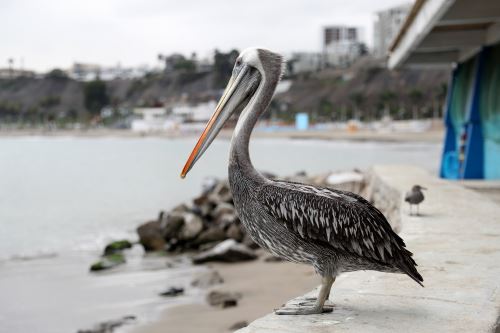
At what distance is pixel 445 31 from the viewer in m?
12.1

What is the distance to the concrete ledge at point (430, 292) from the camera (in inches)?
136

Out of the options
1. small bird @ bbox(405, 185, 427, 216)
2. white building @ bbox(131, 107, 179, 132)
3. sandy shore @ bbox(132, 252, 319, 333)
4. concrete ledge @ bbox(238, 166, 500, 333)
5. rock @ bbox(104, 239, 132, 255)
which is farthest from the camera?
white building @ bbox(131, 107, 179, 132)

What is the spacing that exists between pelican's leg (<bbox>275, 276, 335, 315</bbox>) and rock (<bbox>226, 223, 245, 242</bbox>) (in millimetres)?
9545

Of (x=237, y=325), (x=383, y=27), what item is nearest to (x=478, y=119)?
(x=237, y=325)

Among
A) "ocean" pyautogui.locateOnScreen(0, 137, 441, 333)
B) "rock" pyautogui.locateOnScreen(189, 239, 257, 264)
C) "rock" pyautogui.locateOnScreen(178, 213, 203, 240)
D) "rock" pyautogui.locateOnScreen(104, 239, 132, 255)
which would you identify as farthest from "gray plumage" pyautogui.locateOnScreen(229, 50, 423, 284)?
"rock" pyautogui.locateOnScreen(104, 239, 132, 255)

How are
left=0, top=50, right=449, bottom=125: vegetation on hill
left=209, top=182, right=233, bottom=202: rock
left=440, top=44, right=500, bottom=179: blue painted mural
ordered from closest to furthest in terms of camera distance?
left=440, top=44, right=500, bottom=179: blue painted mural < left=209, top=182, right=233, bottom=202: rock < left=0, top=50, right=449, bottom=125: vegetation on hill

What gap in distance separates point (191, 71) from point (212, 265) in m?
179

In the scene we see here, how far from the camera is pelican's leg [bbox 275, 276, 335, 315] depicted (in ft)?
11.9

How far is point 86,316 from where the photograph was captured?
8.85 m

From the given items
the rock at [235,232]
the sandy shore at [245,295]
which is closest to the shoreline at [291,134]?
the rock at [235,232]

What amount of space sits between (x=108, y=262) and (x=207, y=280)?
3155 millimetres

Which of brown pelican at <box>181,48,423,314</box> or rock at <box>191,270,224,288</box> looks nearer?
brown pelican at <box>181,48,423,314</box>

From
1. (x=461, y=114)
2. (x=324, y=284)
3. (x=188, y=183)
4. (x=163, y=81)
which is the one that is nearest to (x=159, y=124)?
(x=163, y=81)

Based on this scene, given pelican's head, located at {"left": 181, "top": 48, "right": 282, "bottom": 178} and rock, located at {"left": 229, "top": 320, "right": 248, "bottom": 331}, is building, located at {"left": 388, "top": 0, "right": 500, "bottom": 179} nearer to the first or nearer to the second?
rock, located at {"left": 229, "top": 320, "right": 248, "bottom": 331}
